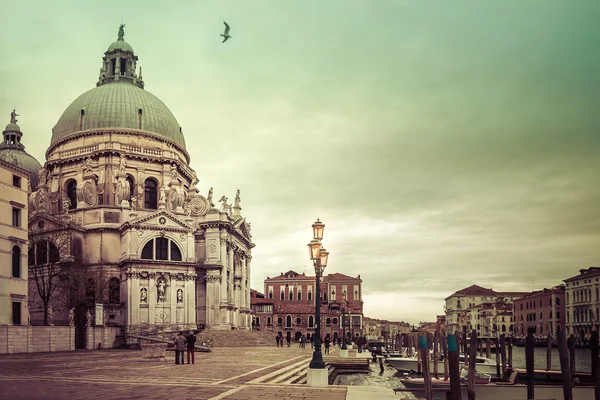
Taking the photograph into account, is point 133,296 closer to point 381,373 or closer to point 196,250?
point 196,250

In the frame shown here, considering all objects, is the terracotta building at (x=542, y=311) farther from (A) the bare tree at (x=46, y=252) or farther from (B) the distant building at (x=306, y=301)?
(A) the bare tree at (x=46, y=252)

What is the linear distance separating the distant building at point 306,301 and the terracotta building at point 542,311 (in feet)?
112

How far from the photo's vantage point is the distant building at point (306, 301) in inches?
4262

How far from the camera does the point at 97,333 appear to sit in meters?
49.0

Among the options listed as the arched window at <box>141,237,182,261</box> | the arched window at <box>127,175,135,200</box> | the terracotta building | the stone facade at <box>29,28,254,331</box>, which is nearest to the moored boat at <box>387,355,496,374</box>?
the stone facade at <box>29,28,254,331</box>

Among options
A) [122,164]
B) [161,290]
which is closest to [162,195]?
[122,164]

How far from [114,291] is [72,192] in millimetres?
14033

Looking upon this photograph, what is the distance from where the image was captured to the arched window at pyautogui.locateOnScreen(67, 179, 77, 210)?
229 feet

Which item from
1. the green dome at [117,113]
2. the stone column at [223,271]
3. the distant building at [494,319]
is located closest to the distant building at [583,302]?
the distant building at [494,319]

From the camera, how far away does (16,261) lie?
1716 inches

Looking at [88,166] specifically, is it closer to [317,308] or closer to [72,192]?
[72,192]

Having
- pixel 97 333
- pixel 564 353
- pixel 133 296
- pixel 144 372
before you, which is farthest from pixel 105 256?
pixel 564 353

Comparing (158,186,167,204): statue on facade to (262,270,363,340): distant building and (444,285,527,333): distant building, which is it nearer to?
(262,270,363,340): distant building

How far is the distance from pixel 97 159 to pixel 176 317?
1967cm
